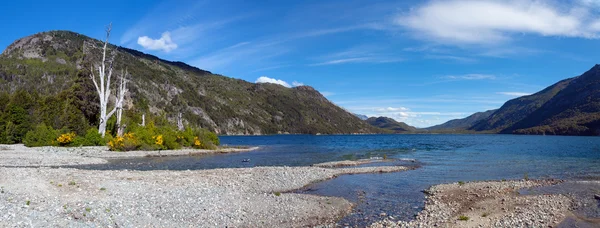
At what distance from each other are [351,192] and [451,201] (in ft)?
18.9

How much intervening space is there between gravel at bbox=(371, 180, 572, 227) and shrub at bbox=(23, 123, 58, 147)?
50.8 m

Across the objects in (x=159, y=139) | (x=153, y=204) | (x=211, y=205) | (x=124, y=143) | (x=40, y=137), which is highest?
(x=40, y=137)

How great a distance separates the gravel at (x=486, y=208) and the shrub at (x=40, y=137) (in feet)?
167

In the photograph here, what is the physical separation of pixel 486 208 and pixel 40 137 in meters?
55.1

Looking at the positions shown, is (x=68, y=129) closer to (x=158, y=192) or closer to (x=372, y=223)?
(x=158, y=192)

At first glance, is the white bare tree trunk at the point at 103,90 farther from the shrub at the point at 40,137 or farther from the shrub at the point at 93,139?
the shrub at the point at 40,137

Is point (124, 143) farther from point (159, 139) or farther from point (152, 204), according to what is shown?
point (152, 204)

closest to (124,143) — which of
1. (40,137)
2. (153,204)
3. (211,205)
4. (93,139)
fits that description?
(93,139)

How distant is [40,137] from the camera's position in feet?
167

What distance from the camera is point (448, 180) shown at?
29250mm

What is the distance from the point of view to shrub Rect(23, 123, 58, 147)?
5022 centimetres

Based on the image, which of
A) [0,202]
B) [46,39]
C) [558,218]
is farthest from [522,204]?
[46,39]

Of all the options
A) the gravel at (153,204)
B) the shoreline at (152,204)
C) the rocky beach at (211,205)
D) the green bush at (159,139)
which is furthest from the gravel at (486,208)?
the green bush at (159,139)

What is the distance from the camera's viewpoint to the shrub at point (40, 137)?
5022cm
